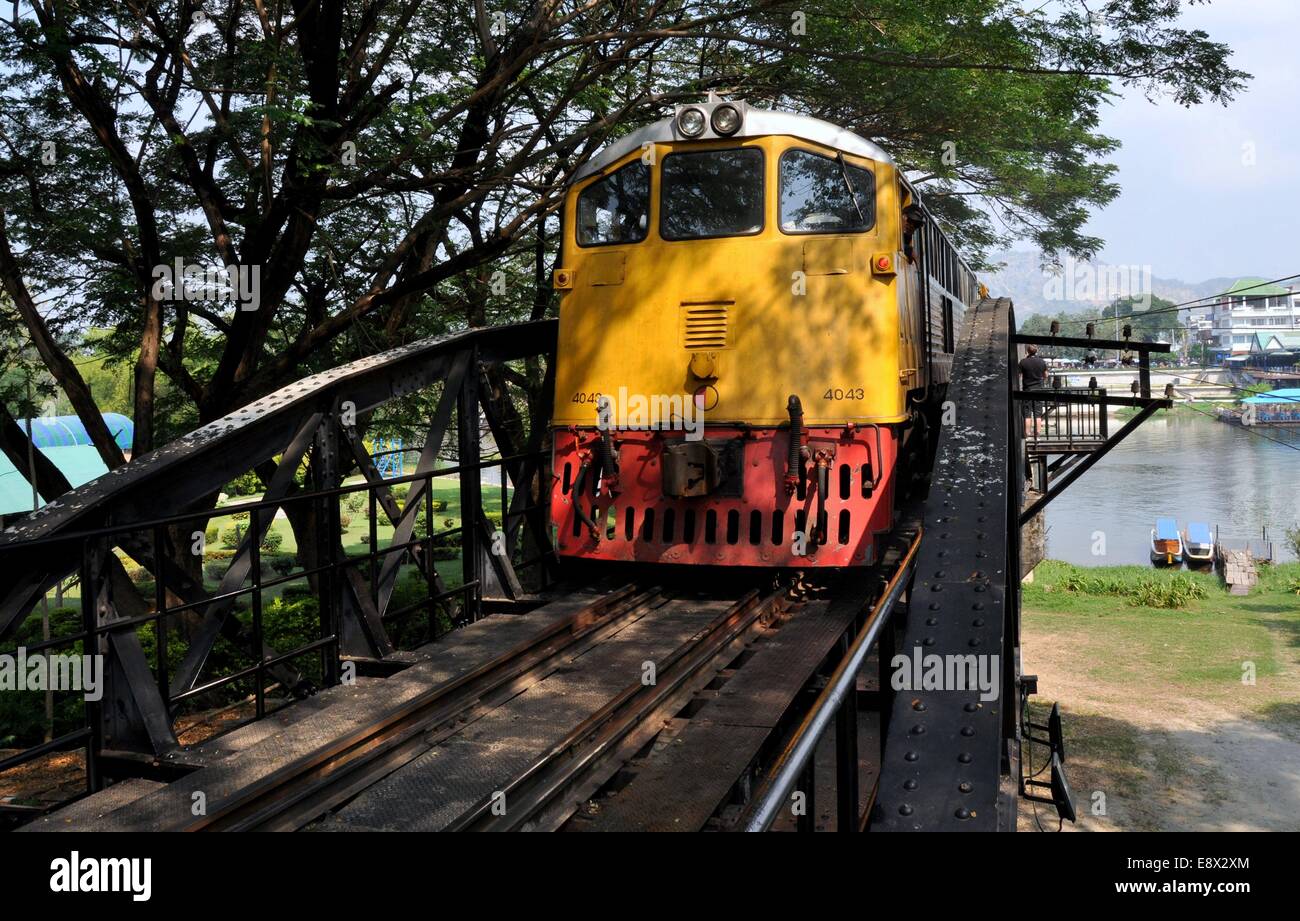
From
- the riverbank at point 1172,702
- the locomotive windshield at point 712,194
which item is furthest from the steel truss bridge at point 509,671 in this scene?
the riverbank at point 1172,702

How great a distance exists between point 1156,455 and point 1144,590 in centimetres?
7129

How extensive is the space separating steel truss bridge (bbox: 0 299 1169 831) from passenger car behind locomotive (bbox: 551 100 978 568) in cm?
64

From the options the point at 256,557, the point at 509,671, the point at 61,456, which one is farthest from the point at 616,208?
the point at 61,456

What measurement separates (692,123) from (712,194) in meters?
0.58

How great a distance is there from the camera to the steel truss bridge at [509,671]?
2326 mm

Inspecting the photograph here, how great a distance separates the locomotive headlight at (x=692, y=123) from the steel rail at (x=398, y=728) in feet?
12.5

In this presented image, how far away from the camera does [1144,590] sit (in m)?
29.9

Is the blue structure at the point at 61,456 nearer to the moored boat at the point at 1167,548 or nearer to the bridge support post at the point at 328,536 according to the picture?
the bridge support post at the point at 328,536

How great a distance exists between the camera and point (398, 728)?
5.39m

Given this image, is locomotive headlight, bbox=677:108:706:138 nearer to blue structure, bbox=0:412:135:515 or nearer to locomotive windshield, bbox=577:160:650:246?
locomotive windshield, bbox=577:160:650:246

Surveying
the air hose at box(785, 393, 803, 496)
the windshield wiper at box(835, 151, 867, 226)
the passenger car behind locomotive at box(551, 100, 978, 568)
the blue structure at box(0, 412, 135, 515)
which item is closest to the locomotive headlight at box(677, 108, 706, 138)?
the passenger car behind locomotive at box(551, 100, 978, 568)
